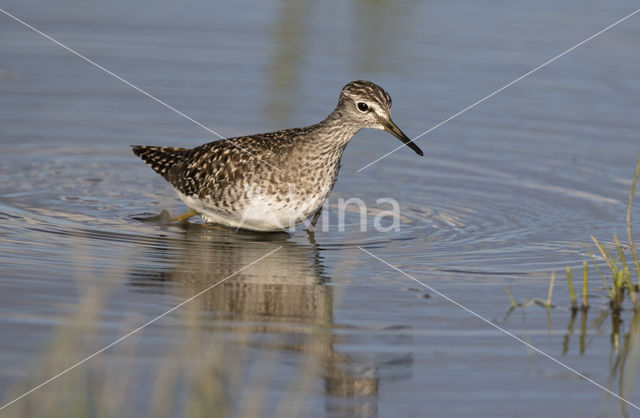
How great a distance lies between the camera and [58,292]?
327 inches

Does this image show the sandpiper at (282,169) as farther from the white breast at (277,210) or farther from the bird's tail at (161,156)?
the bird's tail at (161,156)

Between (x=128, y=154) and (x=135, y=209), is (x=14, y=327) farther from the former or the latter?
(x=128, y=154)

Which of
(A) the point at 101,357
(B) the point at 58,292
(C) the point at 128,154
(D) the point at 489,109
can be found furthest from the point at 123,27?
(A) the point at 101,357

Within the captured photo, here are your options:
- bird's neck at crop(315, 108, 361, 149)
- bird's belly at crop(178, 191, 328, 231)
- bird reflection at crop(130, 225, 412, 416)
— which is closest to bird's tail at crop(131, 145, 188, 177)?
bird reflection at crop(130, 225, 412, 416)

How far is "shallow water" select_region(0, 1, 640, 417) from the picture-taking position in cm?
701

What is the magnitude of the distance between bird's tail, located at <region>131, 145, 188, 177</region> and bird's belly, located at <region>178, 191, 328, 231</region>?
53.6 inches

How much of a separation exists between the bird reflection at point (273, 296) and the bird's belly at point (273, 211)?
0.17 meters

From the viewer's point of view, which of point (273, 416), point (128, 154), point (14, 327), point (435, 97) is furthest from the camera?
point (435, 97)

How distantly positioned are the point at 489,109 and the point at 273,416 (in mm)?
9970

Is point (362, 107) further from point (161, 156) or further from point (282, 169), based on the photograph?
point (161, 156)

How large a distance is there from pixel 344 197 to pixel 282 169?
6.01 feet

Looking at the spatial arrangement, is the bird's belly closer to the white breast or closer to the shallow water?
the white breast

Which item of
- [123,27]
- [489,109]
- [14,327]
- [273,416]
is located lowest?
[273,416]

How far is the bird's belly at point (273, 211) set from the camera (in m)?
10.4
